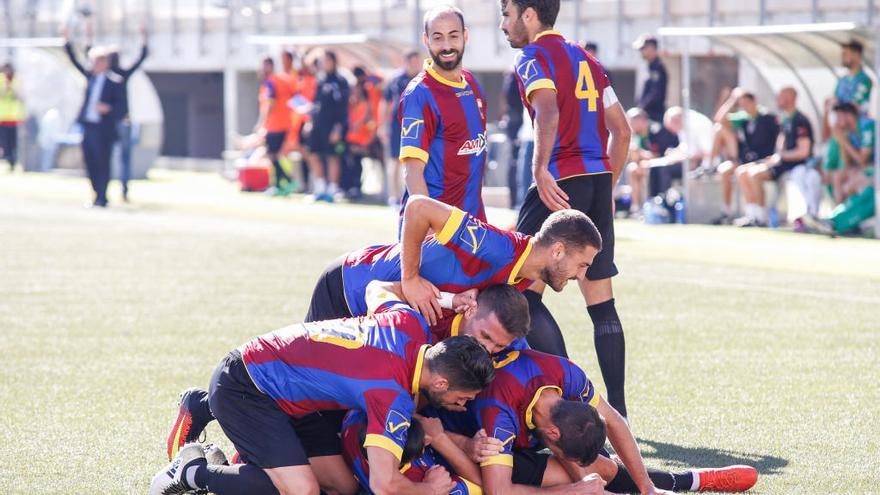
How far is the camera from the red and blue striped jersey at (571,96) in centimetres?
686

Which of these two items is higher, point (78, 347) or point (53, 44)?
point (53, 44)

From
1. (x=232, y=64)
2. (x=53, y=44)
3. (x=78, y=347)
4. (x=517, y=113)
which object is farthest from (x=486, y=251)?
(x=232, y=64)

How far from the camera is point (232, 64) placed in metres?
30.5

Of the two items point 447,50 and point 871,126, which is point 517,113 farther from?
point 447,50

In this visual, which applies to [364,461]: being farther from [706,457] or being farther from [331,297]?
[706,457]

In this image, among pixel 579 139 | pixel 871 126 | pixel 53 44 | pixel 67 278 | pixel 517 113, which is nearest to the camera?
pixel 579 139

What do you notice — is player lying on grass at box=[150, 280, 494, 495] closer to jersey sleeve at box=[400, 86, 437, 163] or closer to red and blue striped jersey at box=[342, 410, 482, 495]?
red and blue striped jersey at box=[342, 410, 482, 495]

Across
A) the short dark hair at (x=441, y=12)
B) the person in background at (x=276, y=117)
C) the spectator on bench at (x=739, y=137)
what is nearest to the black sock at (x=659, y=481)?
the short dark hair at (x=441, y=12)

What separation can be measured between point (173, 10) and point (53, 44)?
7105 mm

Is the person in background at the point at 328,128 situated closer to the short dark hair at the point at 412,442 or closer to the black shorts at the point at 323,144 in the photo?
the black shorts at the point at 323,144

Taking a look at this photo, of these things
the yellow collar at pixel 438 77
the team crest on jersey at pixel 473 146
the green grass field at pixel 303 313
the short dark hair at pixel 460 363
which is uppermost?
the yellow collar at pixel 438 77

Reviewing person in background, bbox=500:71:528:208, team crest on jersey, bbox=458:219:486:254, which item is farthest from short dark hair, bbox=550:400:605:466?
person in background, bbox=500:71:528:208

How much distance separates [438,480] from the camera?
5496mm

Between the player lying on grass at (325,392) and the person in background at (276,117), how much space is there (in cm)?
1582
